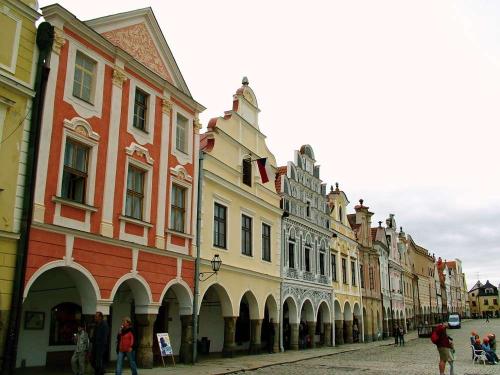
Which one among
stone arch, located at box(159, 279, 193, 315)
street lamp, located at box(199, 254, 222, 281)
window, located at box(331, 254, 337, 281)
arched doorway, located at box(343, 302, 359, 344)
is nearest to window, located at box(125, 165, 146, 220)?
stone arch, located at box(159, 279, 193, 315)

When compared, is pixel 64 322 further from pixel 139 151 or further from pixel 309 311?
pixel 309 311

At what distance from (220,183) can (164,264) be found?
5.29 m

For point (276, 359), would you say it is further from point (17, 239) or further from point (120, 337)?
point (17, 239)

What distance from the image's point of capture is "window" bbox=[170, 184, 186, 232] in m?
19.7

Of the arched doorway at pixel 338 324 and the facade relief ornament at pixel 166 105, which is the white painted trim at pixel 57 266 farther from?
the arched doorway at pixel 338 324

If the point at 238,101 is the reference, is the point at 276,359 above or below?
below

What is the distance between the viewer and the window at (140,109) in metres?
18.4

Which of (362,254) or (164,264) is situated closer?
(164,264)

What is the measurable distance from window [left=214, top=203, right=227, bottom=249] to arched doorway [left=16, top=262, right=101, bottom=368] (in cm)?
643

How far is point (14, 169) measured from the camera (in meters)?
13.3

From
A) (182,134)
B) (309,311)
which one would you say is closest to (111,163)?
(182,134)

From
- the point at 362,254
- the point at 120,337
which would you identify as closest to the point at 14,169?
the point at 120,337

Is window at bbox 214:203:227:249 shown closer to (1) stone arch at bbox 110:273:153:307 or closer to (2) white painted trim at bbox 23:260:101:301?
(1) stone arch at bbox 110:273:153:307

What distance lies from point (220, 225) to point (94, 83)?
28.7 feet
